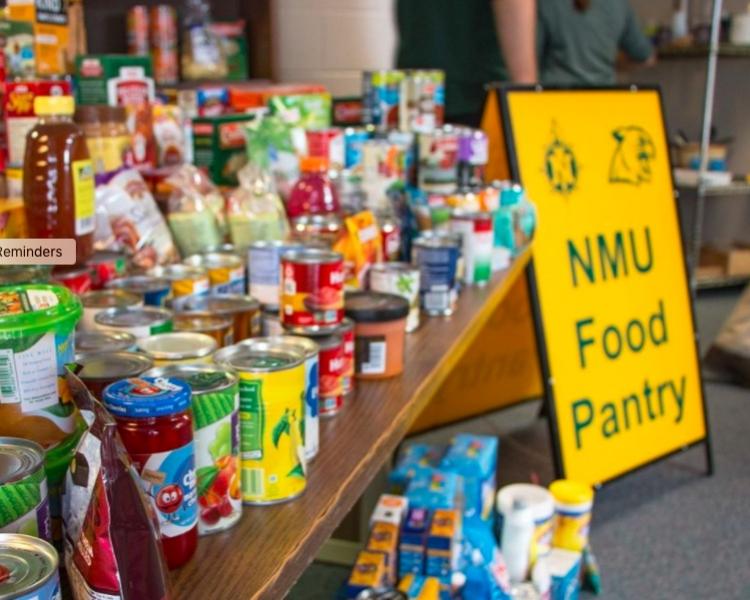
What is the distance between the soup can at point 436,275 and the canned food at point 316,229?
19cm

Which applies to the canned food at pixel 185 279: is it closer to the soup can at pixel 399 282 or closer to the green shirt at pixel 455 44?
the soup can at pixel 399 282

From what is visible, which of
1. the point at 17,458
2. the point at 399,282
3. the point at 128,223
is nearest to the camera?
the point at 17,458

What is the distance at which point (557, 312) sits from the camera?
97.9 inches

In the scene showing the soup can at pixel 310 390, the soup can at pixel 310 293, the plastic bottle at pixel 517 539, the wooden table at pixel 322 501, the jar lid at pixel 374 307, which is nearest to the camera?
the wooden table at pixel 322 501

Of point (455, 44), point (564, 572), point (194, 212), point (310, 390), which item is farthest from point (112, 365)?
point (455, 44)

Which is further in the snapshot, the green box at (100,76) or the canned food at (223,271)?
the green box at (100,76)

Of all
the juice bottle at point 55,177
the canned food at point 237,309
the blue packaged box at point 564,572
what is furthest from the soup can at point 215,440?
the blue packaged box at point 564,572

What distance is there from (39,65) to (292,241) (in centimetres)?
62

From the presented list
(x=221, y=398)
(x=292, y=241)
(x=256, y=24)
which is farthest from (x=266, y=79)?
(x=221, y=398)

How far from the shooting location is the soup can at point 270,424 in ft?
3.04

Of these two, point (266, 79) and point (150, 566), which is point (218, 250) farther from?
point (266, 79)

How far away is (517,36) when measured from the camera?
2746 mm

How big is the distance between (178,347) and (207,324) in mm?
155

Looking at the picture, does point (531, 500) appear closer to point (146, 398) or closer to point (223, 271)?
point (223, 271)
